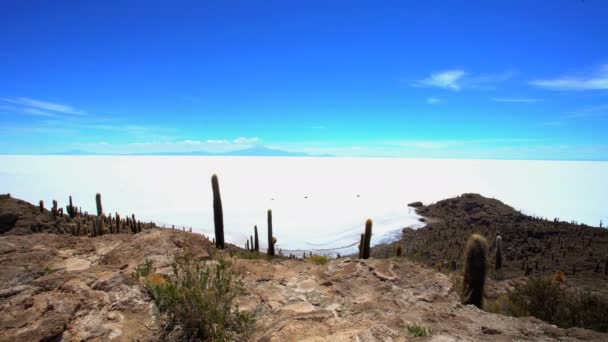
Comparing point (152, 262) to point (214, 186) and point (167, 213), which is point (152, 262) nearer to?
point (214, 186)

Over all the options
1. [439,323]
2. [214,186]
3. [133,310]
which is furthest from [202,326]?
[214,186]

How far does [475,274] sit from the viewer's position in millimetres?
7719

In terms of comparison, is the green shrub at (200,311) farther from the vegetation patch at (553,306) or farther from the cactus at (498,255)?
the cactus at (498,255)

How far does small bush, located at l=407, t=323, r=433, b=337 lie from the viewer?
3457 millimetres

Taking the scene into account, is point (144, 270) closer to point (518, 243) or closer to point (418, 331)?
point (418, 331)

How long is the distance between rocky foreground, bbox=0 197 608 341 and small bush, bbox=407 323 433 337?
0.05 m

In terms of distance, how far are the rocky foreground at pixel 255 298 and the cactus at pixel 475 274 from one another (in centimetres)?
178

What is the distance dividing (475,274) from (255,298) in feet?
17.4

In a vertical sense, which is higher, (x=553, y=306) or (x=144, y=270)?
(x=144, y=270)

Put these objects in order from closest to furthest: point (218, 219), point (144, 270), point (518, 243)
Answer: point (144, 270) → point (218, 219) → point (518, 243)

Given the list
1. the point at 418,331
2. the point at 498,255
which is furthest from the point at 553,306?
the point at 498,255

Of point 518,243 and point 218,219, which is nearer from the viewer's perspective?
point 218,219

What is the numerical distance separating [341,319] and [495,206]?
160 feet

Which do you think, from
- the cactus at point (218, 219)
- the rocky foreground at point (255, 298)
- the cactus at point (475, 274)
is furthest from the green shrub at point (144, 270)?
the cactus at point (218, 219)
